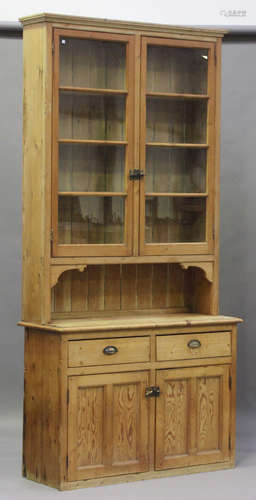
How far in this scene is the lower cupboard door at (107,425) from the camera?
3.87 metres

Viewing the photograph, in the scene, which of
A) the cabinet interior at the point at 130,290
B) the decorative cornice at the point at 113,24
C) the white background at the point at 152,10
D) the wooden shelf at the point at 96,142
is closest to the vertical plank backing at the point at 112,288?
the cabinet interior at the point at 130,290

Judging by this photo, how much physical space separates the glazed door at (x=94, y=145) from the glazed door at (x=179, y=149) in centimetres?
13

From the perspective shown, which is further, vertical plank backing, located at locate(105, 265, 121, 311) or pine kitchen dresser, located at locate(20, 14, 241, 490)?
vertical plank backing, located at locate(105, 265, 121, 311)

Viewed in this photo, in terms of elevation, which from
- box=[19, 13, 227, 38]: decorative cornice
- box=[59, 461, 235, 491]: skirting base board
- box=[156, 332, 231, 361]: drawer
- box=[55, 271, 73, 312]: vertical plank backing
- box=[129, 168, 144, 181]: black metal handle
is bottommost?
box=[59, 461, 235, 491]: skirting base board

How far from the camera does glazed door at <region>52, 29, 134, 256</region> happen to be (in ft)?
13.1

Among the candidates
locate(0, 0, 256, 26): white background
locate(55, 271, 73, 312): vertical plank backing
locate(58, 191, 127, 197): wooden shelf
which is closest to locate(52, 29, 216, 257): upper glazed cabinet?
locate(58, 191, 127, 197): wooden shelf

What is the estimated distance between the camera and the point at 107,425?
12.9 feet

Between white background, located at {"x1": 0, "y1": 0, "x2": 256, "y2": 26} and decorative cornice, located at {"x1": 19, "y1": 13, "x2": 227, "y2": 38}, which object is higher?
white background, located at {"x1": 0, "y1": 0, "x2": 256, "y2": 26}

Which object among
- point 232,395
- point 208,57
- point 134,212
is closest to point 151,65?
point 208,57

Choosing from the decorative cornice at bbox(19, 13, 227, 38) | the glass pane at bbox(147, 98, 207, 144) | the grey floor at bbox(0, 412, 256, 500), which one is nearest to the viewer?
the grey floor at bbox(0, 412, 256, 500)

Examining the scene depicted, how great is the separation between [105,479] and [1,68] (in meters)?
2.44

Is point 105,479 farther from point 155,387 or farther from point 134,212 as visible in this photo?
point 134,212

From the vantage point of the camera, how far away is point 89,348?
390 cm

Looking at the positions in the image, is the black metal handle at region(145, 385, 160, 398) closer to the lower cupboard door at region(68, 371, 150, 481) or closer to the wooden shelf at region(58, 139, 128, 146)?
the lower cupboard door at region(68, 371, 150, 481)
